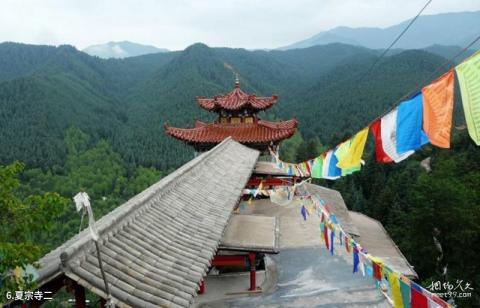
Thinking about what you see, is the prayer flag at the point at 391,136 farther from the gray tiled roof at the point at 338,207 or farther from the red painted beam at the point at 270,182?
the red painted beam at the point at 270,182

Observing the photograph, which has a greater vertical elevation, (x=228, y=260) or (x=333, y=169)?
(x=333, y=169)

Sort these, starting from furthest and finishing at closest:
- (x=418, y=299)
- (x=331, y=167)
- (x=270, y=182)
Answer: (x=270, y=182) → (x=331, y=167) → (x=418, y=299)

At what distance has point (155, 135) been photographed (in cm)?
9669

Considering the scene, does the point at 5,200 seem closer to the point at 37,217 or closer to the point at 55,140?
the point at 37,217

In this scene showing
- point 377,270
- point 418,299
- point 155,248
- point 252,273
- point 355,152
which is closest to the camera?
point 418,299

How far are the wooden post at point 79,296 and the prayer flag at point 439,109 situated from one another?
222 inches

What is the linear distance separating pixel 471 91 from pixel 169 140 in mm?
89792

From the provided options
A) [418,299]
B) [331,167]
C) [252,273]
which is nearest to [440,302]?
[418,299]

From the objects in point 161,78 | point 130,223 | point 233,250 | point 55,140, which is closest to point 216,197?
point 233,250

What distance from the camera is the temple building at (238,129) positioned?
23.1 metres

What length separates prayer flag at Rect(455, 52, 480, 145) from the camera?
18.6 ft

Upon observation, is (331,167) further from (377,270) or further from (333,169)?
(377,270)

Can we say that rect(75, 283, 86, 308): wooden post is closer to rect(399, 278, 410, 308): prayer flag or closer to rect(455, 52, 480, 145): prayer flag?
rect(399, 278, 410, 308): prayer flag

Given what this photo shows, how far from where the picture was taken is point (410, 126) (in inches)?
294
